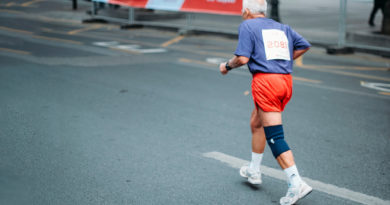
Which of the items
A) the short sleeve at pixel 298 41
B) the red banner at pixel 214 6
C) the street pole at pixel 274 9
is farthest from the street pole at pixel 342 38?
the short sleeve at pixel 298 41

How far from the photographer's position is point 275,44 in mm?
3771

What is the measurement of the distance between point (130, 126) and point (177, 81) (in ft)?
8.88

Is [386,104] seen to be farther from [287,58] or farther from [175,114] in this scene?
[287,58]

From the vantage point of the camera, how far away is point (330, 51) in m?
12.1

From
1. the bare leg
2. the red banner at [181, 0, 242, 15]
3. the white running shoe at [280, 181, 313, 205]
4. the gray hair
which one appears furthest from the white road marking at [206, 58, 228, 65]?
the white running shoe at [280, 181, 313, 205]

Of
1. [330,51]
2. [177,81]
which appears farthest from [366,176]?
[330,51]

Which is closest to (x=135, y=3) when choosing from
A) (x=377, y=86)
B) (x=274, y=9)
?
(x=274, y=9)

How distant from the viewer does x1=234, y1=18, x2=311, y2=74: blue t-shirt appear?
374 centimetres

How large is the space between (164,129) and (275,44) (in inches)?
86.8

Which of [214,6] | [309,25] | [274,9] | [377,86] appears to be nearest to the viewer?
[377,86]

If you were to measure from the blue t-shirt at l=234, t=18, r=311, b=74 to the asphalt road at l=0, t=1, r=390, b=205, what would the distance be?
1042 millimetres

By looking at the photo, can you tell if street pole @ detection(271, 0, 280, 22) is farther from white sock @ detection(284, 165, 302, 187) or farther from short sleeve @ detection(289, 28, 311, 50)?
white sock @ detection(284, 165, 302, 187)

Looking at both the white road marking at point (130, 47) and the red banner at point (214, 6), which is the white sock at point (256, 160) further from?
the red banner at point (214, 6)

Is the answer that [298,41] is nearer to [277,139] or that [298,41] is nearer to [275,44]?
[275,44]
